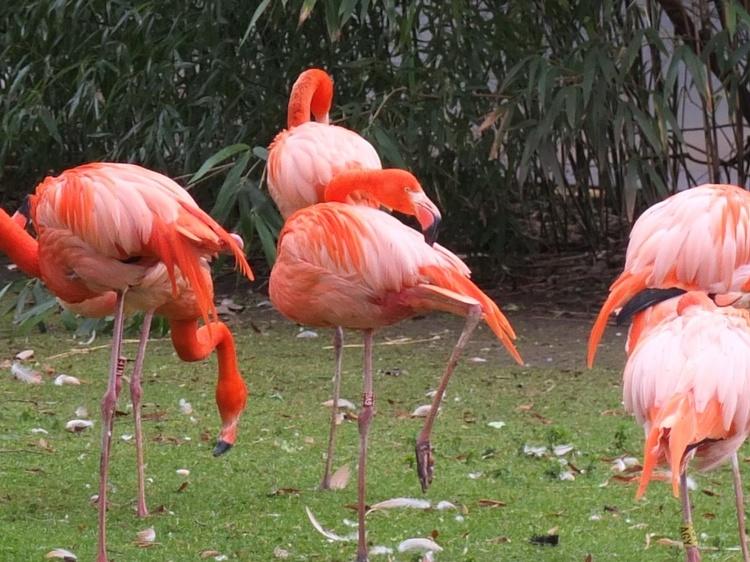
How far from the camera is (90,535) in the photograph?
139 inches

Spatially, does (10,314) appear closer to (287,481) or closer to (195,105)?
(195,105)

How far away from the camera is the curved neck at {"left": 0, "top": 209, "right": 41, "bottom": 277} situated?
371 cm

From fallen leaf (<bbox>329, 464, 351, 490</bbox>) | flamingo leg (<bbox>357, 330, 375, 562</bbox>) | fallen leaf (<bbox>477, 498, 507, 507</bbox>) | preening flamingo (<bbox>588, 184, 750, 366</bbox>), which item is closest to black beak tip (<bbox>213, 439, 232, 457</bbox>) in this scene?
fallen leaf (<bbox>329, 464, 351, 490</bbox>)

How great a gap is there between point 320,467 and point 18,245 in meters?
1.16

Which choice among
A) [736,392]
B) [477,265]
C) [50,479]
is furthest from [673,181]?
[736,392]

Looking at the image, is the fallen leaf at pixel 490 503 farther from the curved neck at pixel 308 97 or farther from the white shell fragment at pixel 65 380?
the white shell fragment at pixel 65 380

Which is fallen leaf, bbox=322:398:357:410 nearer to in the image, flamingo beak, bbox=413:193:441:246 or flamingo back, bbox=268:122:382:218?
flamingo back, bbox=268:122:382:218

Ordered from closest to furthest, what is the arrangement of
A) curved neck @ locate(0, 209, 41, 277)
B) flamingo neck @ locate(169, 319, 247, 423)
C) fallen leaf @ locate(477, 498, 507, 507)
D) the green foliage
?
curved neck @ locate(0, 209, 41, 277) → fallen leaf @ locate(477, 498, 507, 507) → flamingo neck @ locate(169, 319, 247, 423) → the green foliage

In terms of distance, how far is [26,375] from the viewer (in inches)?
212

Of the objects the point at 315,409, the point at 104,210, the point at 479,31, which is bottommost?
the point at 315,409

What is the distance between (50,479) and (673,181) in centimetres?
361

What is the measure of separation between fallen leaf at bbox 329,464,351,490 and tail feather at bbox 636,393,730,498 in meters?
1.49

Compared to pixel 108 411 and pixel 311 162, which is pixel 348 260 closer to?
pixel 108 411

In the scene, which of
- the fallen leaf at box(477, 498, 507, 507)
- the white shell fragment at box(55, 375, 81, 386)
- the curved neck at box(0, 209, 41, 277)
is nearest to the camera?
the curved neck at box(0, 209, 41, 277)
